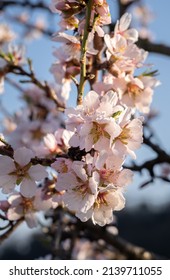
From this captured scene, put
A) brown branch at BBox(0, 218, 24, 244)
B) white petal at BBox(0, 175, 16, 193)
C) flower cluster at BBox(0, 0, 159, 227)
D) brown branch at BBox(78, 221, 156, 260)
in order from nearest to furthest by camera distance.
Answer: flower cluster at BBox(0, 0, 159, 227) < white petal at BBox(0, 175, 16, 193) < brown branch at BBox(0, 218, 24, 244) < brown branch at BBox(78, 221, 156, 260)

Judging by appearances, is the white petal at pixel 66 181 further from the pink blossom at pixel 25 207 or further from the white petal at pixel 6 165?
the pink blossom at pixel 25 207

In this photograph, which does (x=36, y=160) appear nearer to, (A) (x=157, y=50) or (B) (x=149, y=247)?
(A) (x=157, y=50)

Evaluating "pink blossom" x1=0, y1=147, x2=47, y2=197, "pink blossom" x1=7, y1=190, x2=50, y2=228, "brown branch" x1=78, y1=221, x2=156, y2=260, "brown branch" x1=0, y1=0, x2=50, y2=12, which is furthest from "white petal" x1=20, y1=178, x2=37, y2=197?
"brown branch" x1=0, y1=0, x2=50, y2=12

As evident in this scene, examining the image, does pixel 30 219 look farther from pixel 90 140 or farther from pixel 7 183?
pixel 90 140

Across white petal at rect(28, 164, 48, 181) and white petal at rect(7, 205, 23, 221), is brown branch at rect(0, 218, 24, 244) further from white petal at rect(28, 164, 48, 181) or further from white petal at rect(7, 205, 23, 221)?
white petal at rect(28, 164, 48, 181)

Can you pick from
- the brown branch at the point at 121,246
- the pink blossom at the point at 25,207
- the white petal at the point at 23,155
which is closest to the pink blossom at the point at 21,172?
the white petal at the point at 23,155

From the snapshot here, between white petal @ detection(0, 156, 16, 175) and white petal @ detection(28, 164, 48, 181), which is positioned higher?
white petal @ detection(0, 156, 16, 175)

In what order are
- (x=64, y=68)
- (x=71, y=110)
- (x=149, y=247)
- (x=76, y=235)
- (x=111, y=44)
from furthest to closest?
(x=149, y=247), (x=76, y=235), (x=64, y=68), (x=111, y=44), (x=71, y=110)

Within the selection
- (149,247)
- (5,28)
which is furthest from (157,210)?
(5,28)
